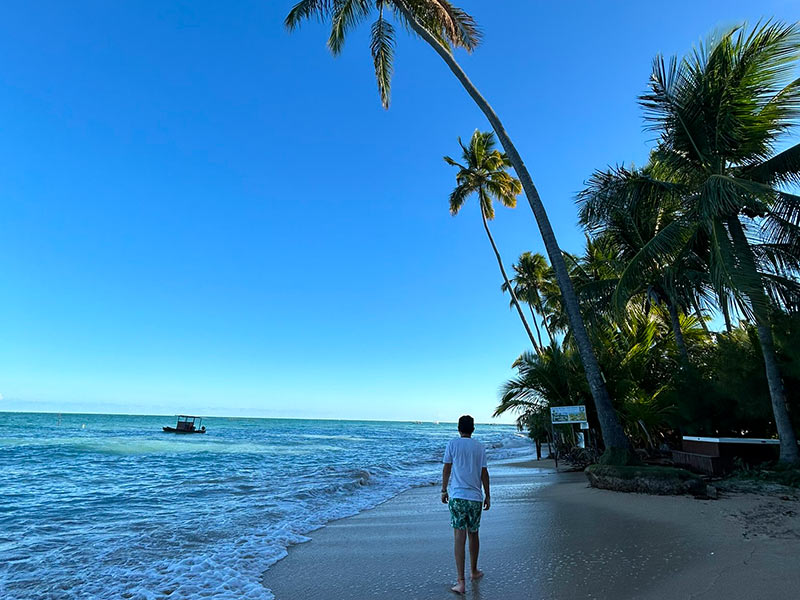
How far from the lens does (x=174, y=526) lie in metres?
8.31

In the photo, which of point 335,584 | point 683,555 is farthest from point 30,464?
point 683,555

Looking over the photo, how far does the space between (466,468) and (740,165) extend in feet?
35.6

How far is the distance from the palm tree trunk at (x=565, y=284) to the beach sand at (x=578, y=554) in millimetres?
1899

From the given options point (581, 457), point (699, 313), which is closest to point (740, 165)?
point (699, 313)

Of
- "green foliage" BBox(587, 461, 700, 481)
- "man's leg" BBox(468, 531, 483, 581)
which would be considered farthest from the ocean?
"green foliage" BBox(587, 461, 700, 481)

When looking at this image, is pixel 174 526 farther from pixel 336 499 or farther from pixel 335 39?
pixel 335 39

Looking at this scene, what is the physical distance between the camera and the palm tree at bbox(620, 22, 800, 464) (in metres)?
8.84

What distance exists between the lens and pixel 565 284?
438 inches

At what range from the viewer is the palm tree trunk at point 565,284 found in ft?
33.2

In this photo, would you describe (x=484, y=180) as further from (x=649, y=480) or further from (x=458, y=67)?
(x=649, y=480)

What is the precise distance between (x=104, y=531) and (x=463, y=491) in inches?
298

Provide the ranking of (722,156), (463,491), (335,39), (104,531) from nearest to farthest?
1. (463,491)
2. (104,531)
3. (722,156)
4. (335,39)

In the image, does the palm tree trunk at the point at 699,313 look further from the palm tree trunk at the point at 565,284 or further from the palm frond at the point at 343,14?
the palm frond at the point at 343,14

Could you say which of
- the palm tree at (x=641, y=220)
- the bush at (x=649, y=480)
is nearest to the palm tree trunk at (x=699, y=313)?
the palm tree at (x=641, y=220)
